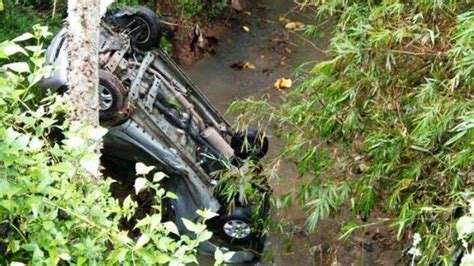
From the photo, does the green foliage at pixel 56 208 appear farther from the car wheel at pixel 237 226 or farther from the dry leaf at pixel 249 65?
the dry leaf at pixel 249 65

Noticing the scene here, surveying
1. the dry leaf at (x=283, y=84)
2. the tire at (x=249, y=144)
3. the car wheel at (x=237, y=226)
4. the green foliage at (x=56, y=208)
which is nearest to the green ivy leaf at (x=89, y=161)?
the green foliage at (x=56, y=208)

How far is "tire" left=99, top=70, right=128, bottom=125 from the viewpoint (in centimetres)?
515

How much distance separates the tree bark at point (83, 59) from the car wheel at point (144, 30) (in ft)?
5.93

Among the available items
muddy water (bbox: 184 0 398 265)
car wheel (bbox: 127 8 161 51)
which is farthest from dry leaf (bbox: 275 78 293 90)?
car wheel (bbox: 127 8 161 51)

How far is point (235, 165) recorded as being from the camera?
19.8 ft

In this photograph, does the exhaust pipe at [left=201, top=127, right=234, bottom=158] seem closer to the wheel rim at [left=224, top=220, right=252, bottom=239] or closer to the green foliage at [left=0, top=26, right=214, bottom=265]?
the wheel rim at [left=224, top=220, right=252, bottom=239]

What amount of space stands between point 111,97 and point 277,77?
14.1 feet

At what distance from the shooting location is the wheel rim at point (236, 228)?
606cm

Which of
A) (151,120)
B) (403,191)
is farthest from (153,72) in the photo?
(403,191)

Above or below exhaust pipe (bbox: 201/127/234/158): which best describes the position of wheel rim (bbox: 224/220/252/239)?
below

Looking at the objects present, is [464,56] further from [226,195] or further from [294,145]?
[226,195]

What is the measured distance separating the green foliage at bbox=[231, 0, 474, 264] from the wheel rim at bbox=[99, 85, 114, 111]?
1.28 metres

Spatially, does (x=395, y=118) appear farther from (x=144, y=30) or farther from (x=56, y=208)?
(x=56, y=208)

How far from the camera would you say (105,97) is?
5191 mm
